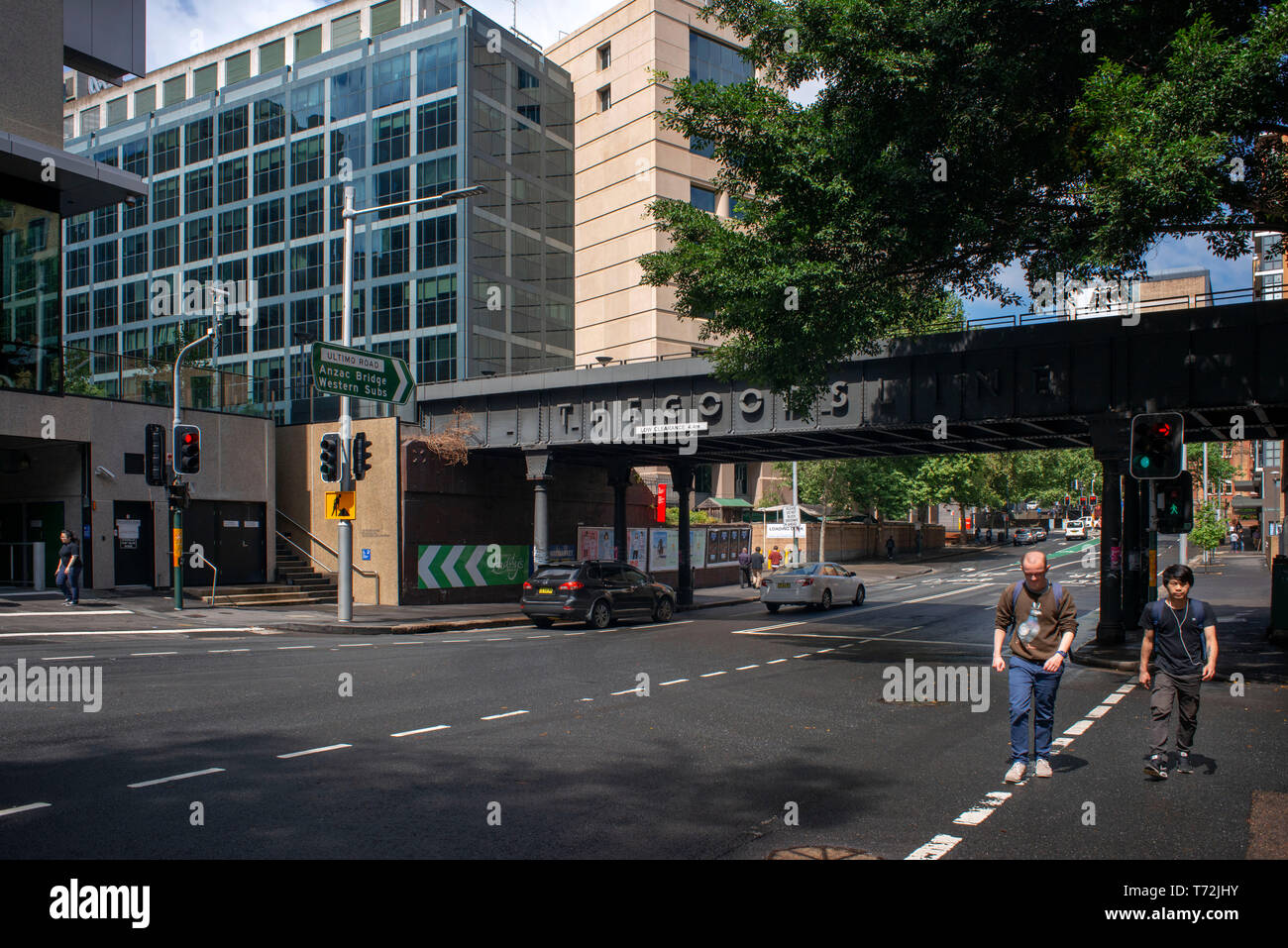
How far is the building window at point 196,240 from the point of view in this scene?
218 feet

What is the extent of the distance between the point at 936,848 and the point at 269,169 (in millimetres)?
66821

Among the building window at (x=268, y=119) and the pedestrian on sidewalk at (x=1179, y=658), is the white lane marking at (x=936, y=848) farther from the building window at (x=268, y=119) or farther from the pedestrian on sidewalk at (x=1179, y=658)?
the building window at (x=268, y=119)

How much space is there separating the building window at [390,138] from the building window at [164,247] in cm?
1740

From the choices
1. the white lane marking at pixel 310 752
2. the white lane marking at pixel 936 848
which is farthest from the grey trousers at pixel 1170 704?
the white lane marking at pixel 310 752

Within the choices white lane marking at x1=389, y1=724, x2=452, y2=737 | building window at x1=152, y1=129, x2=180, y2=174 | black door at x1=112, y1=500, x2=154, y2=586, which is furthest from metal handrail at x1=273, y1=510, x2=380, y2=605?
building window at x1=152, y1=129, x2=180, y2=174

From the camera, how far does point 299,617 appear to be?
24.4 meters

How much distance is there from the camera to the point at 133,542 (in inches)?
1053

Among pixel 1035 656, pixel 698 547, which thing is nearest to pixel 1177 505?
pixel 1035 656

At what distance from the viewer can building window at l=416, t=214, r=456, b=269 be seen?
5819 cm

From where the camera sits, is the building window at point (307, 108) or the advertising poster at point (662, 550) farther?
the building window at point (307, 108)

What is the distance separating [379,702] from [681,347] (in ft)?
178

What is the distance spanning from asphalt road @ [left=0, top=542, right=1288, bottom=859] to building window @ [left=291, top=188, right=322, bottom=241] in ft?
166
